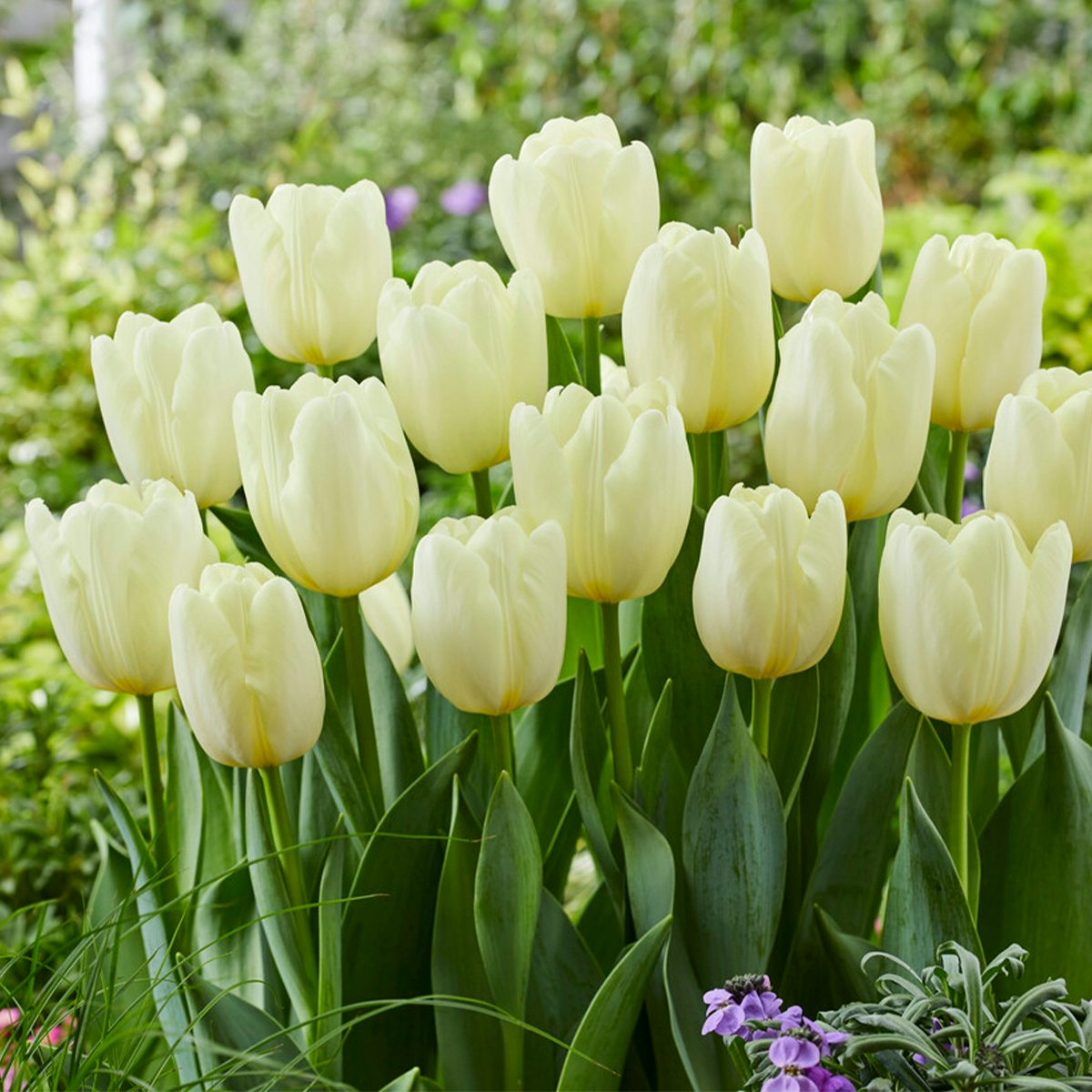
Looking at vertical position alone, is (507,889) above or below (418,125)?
below

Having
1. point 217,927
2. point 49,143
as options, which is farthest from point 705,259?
point 49,143

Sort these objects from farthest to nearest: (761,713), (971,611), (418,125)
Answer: (418,125), (761,713), (971,611)

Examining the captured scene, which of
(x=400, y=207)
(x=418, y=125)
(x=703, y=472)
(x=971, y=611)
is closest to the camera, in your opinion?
(x=971, y=611)

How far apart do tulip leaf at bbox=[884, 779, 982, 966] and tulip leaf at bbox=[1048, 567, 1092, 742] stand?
16 cm

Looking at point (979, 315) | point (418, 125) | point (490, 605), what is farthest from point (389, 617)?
point (418, 125)

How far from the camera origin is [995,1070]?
63 cm

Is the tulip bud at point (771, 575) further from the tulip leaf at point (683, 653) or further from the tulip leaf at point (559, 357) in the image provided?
the tulip leaf at point (559, 357)

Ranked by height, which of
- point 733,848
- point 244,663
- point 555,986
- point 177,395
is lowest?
point 555,986

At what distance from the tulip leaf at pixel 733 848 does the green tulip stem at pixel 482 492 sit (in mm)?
190

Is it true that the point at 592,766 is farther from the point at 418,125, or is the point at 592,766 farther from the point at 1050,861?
the point at 418,125

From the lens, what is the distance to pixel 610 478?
2.28 feet

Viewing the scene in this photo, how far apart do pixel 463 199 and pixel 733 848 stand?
3.09 metres

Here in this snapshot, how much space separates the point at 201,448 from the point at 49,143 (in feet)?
12.9

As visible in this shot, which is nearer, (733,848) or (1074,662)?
(733,848)
